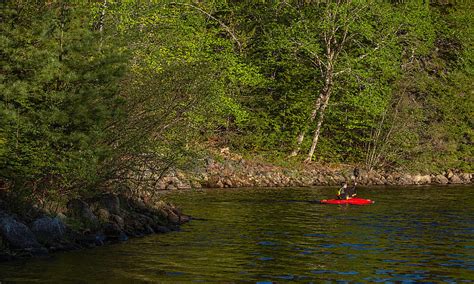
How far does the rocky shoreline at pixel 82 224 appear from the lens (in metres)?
19.9

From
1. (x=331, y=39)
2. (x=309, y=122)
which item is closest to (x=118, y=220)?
(x=309, y=122)

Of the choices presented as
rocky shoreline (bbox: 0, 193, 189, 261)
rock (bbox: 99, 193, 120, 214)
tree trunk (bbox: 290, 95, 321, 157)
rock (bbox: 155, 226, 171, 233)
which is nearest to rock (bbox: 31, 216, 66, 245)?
rocky shoreline (bbox: 0, 193, 189, 261)

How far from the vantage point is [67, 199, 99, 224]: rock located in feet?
75.0

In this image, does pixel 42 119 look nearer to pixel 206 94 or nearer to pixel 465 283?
pixel 206 94

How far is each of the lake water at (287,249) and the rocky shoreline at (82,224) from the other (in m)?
0.62

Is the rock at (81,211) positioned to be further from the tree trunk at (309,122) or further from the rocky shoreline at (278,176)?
the tree trunk at (309,122)

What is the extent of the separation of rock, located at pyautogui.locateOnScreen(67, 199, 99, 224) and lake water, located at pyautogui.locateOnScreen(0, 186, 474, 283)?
1.44 m

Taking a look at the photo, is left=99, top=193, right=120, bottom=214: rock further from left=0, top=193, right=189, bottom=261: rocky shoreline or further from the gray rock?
the gray rock

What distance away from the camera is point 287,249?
22062 mm

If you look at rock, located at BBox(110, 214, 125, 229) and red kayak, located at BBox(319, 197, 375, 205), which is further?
red kayak, located at BBox(319, 197, 375, 205)

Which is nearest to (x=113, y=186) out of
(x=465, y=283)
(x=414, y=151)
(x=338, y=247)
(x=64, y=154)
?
(x=64, y=154)

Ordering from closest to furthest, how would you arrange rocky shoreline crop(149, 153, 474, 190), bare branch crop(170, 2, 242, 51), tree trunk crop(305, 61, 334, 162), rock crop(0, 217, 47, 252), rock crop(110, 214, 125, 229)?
1. rock crop(0, 217, 47, 252)
2. rock crop(110, 214, 125, 229)
3. rocky shoreline crop(149, 153, 474, 190)
4. tree trunk crop(305, 61, 334, 162)
5. bare branch crop(170, 2, 242, 51)

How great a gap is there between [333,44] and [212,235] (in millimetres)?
29846

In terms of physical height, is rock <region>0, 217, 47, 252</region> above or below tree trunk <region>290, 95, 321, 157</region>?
below
